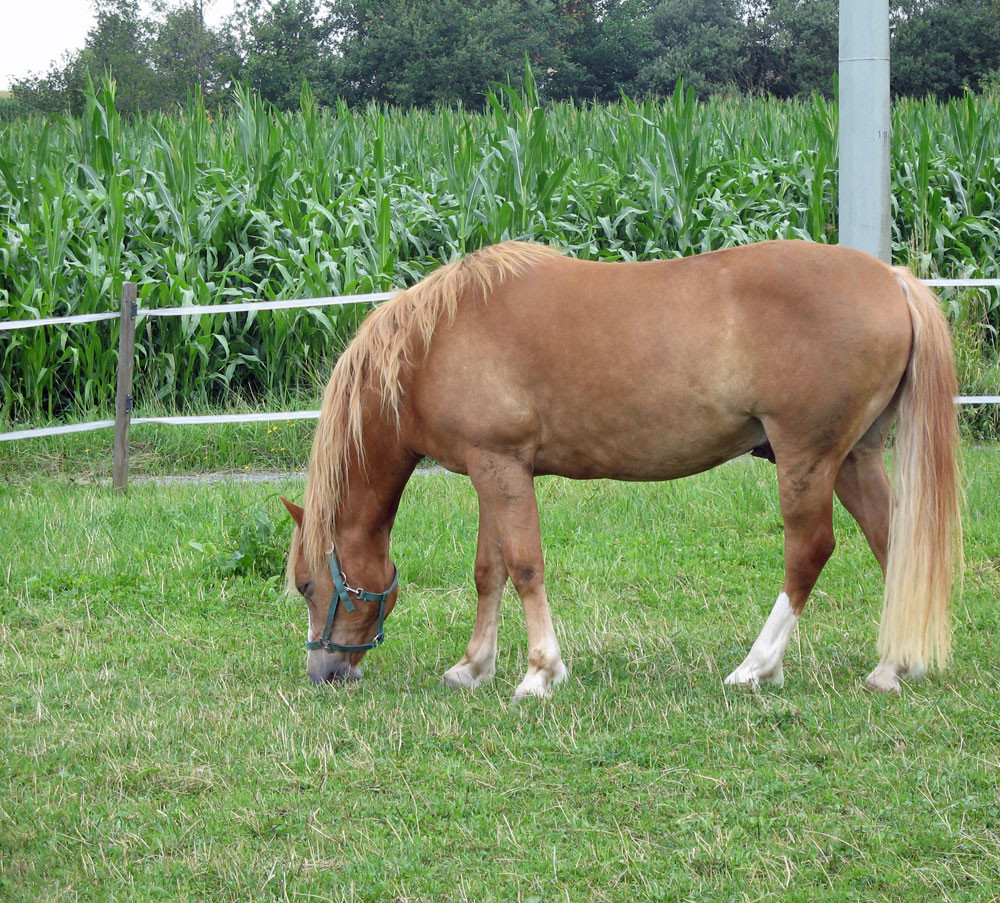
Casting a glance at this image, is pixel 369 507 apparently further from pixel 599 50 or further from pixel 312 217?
pixel 599 50

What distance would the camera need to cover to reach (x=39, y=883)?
9.57 feet

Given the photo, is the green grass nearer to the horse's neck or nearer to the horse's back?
the horse's neck

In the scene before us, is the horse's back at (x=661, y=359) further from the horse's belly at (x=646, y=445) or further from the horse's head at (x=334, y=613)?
the horse's head at (x=334, y=613)

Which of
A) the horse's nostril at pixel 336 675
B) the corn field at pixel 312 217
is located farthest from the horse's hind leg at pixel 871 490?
the corn field at pixel 312 217

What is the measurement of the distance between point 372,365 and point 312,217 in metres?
5.67

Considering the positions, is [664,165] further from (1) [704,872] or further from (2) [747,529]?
(1) [704,872]

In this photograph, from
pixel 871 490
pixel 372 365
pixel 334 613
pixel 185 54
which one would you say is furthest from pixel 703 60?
pixel 334 613

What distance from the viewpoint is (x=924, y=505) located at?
4070mm

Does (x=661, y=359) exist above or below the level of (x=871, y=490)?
above

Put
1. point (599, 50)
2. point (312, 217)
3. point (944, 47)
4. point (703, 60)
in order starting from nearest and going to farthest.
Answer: point (312, 217) → point (944, 47) → point (703, 60) → point (599, 50)

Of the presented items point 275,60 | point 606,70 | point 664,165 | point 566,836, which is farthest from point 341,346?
point 606,70

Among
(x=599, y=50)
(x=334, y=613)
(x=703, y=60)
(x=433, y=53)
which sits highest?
(x=599, y=50)

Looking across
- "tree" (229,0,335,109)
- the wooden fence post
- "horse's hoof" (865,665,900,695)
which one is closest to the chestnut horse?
"horse's hoof" (865,665,900,695)

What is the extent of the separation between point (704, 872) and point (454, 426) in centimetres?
197
